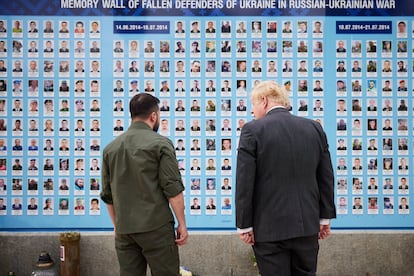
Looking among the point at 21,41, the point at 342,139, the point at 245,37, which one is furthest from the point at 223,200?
the point at 21,41

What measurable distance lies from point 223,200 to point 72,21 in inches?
91.6

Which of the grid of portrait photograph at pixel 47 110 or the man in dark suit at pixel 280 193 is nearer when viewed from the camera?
the man in dark suit at pixel 280 193

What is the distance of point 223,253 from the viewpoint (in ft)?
15.0

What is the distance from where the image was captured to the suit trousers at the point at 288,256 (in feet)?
9.39

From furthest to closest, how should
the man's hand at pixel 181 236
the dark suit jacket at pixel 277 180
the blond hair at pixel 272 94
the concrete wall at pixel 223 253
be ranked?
the concrete wall at pixel 223 253
the man's hand at pixel 181 236
the blond hair at pixel 272 94
the dark suit jacket at pixel 277 180

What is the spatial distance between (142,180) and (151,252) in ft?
1.63

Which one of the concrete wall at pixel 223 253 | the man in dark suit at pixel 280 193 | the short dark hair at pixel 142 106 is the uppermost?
the short dark hair at pixel 142 106

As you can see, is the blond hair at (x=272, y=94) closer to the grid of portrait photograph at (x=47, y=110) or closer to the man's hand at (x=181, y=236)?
the man's hand at (x=181, y=236)

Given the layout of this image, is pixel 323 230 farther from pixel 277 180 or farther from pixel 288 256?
pixel 277 180

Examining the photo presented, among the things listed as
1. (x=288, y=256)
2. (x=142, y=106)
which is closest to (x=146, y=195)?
(x=142, y=106)

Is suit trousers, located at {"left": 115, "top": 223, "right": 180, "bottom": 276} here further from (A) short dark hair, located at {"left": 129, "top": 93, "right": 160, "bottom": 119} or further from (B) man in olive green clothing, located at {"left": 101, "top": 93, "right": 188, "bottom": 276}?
(A) short dark hair, located at {"left": 129, "top": 93, "right": 160, "bottom": 119}

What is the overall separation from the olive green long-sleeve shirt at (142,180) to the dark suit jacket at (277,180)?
52 centimetres

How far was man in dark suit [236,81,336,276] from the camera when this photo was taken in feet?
9.29

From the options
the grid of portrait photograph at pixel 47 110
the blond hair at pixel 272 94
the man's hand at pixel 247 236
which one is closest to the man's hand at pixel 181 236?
the man's hand at pixel 247 236
